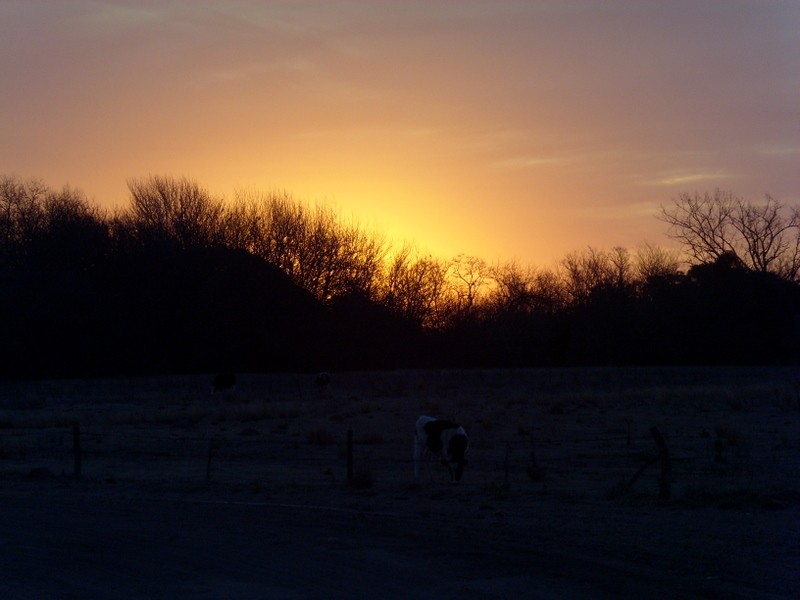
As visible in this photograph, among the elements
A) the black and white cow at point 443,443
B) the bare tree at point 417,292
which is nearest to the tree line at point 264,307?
the bare tree at point 417,292

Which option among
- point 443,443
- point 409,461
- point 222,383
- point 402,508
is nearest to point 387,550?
point 402,508

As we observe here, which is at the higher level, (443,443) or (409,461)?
(443,443)

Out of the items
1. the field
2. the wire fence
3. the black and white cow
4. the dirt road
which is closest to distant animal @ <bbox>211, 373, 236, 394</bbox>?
the field

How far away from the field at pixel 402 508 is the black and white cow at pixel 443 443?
0.48m

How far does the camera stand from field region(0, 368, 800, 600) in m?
10.7

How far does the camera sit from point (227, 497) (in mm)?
18078

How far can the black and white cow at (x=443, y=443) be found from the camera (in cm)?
1916

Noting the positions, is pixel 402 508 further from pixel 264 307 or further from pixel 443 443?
pixel 264 307

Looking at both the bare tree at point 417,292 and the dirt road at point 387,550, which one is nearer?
the dirt road at point 387,550

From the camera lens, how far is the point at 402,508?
16.1 metres

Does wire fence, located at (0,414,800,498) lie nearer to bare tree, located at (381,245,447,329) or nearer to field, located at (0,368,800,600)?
field, located at (0,368,800,600)

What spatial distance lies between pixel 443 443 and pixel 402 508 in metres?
3.66

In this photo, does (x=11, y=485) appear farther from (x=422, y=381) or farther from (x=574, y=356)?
(x=574, y=356)

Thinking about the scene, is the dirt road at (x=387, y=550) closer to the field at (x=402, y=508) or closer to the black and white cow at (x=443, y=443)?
the field at (x=402, y=508)
